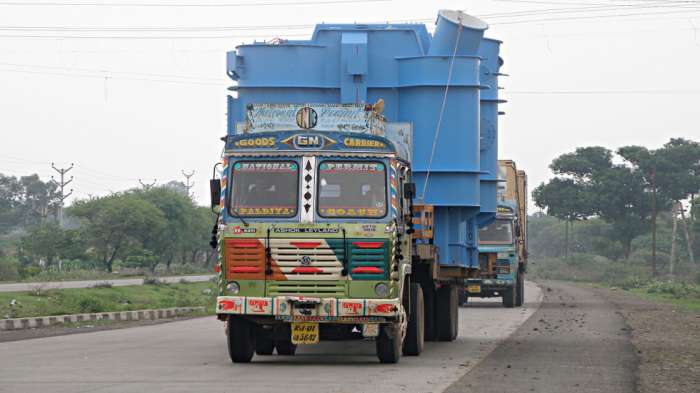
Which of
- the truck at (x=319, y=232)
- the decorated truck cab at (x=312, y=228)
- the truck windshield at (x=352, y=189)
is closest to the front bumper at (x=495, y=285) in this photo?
the truck at (x=319, y=232)

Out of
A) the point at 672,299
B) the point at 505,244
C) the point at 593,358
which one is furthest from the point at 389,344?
the point at 672,299

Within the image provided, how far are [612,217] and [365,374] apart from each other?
84.4 meters

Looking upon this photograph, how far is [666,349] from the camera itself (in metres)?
20.0

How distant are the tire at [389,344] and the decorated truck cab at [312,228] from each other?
0.02m

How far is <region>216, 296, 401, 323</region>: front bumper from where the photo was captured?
15125 mm

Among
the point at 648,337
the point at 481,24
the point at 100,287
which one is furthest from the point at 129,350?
the point at 100,287

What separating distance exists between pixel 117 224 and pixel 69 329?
61406mm

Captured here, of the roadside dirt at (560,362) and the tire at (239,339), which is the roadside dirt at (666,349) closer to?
the roadside dirt at (560,362)

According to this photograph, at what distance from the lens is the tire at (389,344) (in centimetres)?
1562

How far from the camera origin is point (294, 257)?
1516 cm

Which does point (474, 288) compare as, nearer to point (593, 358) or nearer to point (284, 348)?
point (593, 358)

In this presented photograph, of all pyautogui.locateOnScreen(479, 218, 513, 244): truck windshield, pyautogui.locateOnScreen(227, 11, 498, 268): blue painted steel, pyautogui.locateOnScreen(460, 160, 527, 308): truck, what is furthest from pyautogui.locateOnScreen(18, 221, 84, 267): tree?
pyautogui.locateOnScreen(227, 11, 498, 268): blue painted steel

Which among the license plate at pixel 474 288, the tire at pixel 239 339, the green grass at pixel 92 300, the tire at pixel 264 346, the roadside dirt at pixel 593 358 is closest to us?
the roadside dirt at pixel 593 358

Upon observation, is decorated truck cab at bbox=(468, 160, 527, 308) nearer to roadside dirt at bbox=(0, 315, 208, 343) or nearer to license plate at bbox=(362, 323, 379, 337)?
roadside dirt at bbox=(0, 315, 208, 343)
